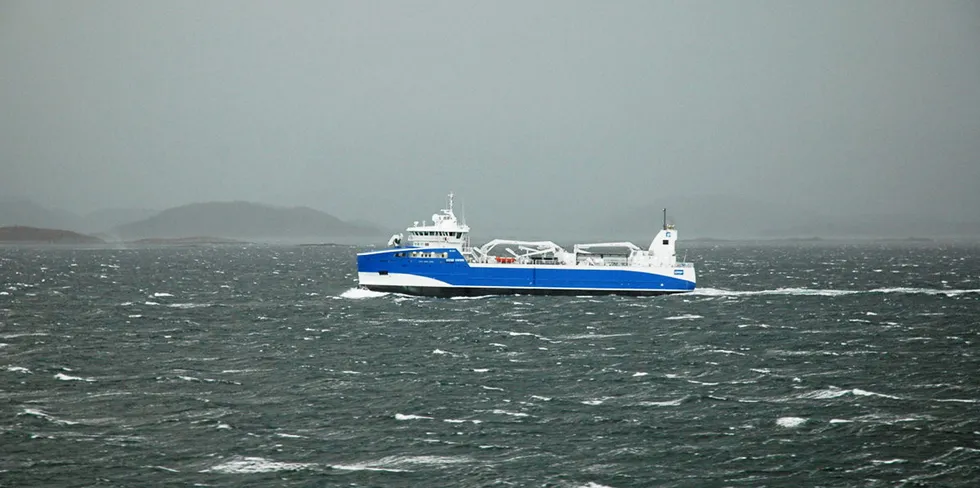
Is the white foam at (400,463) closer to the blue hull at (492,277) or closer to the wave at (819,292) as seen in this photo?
the blue hull at (492,277)

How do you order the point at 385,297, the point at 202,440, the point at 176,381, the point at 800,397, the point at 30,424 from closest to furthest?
the point at 202,440 → the point at 30,424 → the point at 800,397 → the point at 176,381 → the point at 385,297

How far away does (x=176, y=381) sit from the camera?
41.0 metres

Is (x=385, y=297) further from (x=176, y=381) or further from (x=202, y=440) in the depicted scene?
(x=202, y=440)

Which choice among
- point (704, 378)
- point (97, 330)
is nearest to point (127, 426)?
point (704, 378)

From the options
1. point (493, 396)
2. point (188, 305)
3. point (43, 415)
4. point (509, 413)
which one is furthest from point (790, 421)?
point (188, 305)

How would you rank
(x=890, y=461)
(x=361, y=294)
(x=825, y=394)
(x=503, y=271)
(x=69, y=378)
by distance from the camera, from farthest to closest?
(x=361, y=294) → (x=503, y=271) → (x=69, y=378) → (x=825, y=394) → (x=890, y=461)

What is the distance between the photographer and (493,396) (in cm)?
3781

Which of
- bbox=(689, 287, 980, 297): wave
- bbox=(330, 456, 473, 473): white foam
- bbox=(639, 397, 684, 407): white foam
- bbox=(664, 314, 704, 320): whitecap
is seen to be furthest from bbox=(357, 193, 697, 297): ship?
bbox=(330, 456, 473, 473): white foam

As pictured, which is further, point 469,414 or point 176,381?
point 176,381

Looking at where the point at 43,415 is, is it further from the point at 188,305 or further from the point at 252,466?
the point at 188,305

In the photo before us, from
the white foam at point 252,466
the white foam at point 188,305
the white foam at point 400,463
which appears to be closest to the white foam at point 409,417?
the white foam at point 400,463

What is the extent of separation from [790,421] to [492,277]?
4658cm

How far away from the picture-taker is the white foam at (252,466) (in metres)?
26.8

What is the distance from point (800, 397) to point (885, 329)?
25928 millimetres
